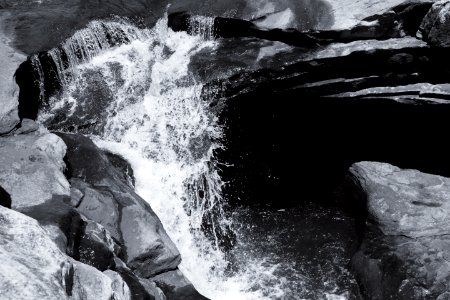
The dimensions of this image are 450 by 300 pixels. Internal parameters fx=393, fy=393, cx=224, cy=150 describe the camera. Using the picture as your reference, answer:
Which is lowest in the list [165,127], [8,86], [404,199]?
[404,199]

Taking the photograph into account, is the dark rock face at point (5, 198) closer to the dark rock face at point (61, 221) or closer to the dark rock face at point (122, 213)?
the dark rock face at point (61, 221)

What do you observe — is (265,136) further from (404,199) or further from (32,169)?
(32,169)

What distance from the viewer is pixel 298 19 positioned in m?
7.20

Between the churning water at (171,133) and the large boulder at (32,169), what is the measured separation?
1.40 meters

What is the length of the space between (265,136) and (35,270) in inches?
224

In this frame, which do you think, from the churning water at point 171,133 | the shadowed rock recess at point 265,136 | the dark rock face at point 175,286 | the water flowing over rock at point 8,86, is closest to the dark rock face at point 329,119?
the shadowed rock recess at point 265,136

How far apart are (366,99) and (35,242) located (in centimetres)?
576

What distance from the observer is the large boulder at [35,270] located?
248 centimetres

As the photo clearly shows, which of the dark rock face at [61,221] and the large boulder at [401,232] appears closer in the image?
the dark rock face at [61,221]

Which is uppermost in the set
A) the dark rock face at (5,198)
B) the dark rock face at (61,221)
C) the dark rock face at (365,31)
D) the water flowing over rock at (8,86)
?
the dark rock face at (365,31)

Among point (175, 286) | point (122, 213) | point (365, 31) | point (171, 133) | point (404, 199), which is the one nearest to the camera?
point (175, 286)

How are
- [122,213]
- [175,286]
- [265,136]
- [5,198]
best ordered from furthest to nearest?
[265,136] < [122,213] < [175,286] < [5,198]

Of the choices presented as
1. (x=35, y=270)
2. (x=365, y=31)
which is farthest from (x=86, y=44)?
(x=35, y=270)

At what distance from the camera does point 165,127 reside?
280 inches
